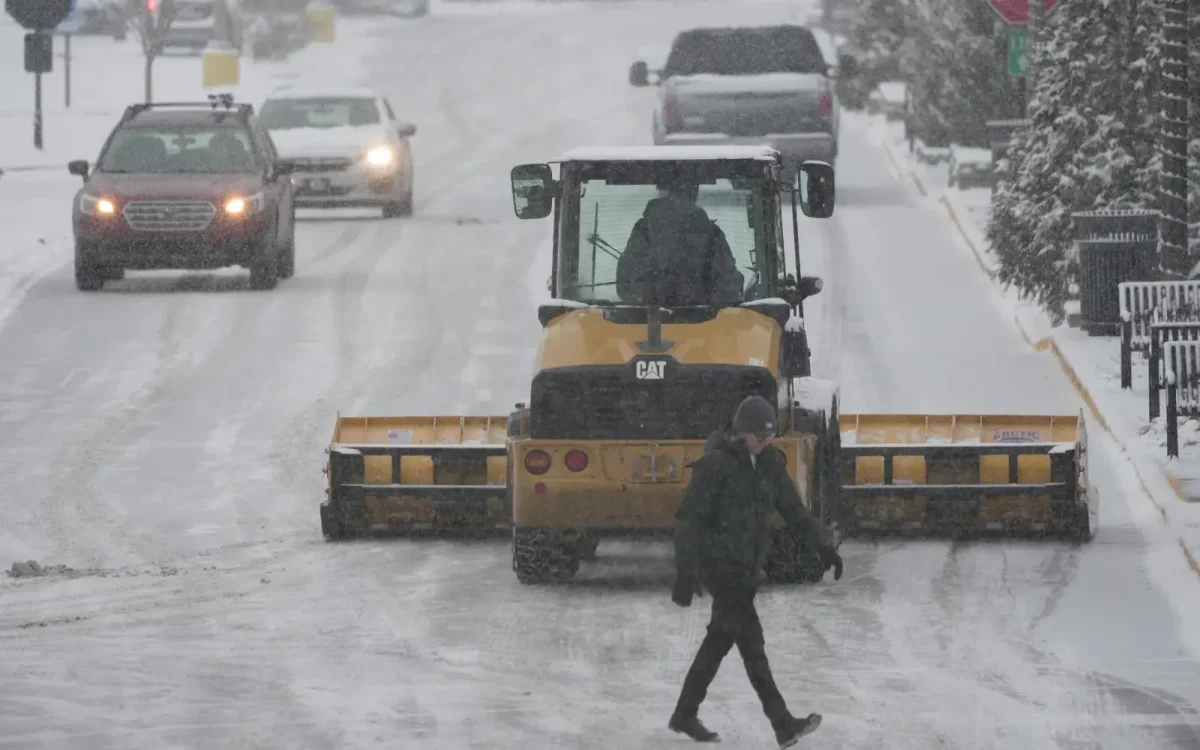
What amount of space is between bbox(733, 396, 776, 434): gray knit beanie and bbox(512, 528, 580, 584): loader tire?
11.5 feet

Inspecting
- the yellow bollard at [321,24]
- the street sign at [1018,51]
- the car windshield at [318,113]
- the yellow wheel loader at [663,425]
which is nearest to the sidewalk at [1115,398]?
the yellow wheel loader at [663,425]

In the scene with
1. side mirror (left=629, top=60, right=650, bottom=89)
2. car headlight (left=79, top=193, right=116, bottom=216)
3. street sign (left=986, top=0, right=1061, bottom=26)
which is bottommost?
car headlight (left=79, top=193, right=116, bottom=216)

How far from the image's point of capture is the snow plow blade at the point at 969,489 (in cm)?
1420

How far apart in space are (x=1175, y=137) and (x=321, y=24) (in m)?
51.8

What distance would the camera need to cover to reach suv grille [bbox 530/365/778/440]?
1268cm

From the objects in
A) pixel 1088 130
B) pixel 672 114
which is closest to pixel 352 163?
pixel 672 114

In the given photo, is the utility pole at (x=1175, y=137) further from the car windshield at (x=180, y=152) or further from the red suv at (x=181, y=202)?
the car windshield at (x=180, y=152)

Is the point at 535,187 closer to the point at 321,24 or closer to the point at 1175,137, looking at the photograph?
the point at 1175,137

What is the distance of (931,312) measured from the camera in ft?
80.8

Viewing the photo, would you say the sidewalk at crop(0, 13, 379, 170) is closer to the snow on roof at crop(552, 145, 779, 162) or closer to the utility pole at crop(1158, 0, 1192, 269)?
the utility pole at crop(1158, 0, 1192, 269)

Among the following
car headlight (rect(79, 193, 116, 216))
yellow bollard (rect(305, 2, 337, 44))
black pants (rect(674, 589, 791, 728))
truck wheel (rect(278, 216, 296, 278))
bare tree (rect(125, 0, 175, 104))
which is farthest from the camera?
yellow bollard (rect(305, 2, 337, 44))

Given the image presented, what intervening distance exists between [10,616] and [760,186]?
4217 mm

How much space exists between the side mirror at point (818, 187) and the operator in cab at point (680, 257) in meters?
0.51

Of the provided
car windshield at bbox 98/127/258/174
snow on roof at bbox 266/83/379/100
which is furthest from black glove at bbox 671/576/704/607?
snow on roof at bbox 266/83/379/100
